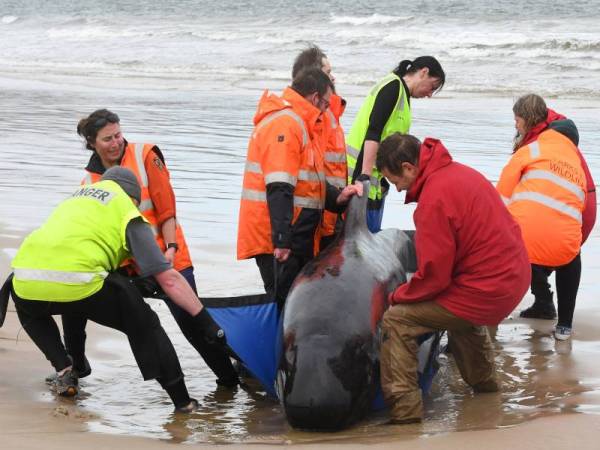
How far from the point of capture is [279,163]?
22.2 feet


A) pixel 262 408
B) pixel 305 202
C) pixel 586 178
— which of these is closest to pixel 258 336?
pixel 262 408

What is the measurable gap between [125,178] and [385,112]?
2612 mm

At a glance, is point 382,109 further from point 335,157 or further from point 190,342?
point 190,342

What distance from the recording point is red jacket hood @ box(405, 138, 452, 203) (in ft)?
19.5

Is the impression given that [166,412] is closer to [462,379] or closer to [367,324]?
[367,324]

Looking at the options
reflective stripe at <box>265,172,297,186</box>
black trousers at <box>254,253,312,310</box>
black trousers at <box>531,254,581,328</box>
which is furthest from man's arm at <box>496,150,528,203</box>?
reflective stripe at <box>265,172,297,186</box>

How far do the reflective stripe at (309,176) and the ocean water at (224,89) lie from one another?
1.44 meters

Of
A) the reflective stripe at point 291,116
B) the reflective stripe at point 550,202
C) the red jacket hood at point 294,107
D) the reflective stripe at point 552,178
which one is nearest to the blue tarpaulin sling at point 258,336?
the reflective stripe at point 291,116

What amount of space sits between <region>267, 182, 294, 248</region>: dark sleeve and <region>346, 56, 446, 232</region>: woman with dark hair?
139cm

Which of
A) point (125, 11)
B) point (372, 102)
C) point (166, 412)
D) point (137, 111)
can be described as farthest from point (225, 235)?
point (125, 11)

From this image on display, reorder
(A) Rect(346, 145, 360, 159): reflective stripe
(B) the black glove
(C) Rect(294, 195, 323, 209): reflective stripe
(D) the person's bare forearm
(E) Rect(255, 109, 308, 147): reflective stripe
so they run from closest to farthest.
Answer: (D) the person's bare forearm → (B) the black glove → (E) Rect(255, 109, 308, 147): reflective stripe → (C) Rect(294, 195, 323, 209): reflective stripe → (A) Rect(346, 145, 360, 159): reflective stripe

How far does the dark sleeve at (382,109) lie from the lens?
8.16 metres

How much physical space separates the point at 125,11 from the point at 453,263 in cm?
5770

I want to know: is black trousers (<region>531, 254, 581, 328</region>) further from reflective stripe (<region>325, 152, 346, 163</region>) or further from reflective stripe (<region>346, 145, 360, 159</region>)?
reflective stripe (<region>325, 152, 346, 163</region>)
